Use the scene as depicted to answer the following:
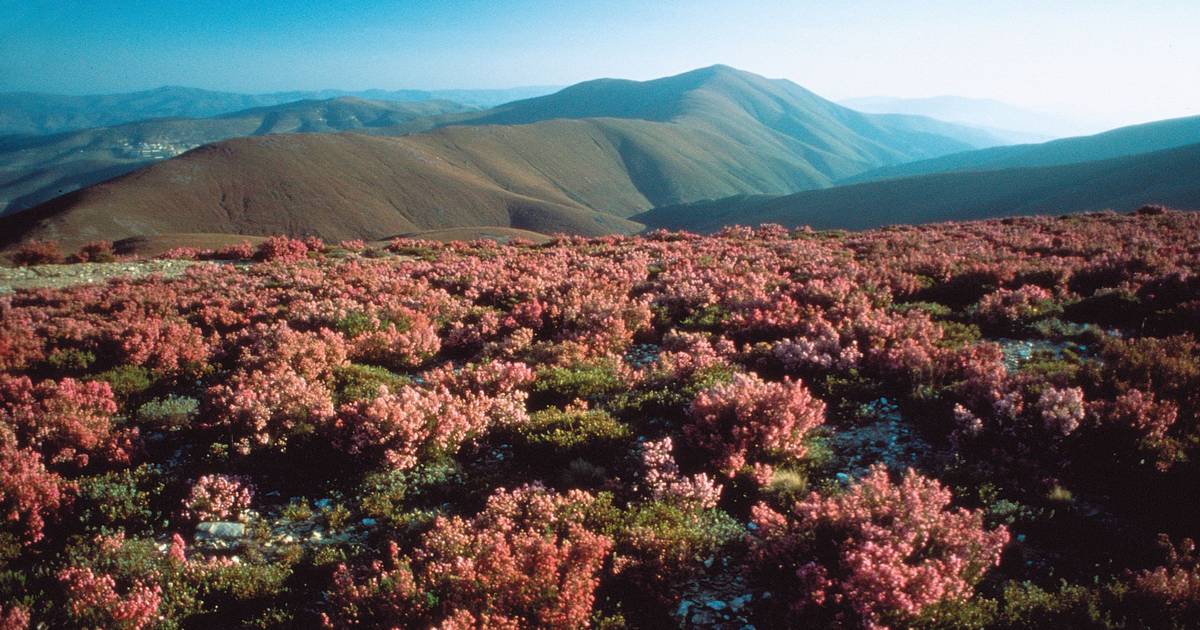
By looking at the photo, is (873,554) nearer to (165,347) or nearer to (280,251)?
(165,347)

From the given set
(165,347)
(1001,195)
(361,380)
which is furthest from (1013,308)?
(1001,195)

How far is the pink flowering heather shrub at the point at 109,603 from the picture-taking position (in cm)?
470

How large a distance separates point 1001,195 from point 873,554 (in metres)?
143

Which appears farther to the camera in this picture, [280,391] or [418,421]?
[280,391]

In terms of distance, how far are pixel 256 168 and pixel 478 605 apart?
20880 centimetres

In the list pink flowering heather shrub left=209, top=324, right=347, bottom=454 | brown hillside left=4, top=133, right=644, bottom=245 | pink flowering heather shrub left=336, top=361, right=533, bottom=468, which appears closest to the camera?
pink flowering heather shrub left=336, top=361, right=533, bottom=468

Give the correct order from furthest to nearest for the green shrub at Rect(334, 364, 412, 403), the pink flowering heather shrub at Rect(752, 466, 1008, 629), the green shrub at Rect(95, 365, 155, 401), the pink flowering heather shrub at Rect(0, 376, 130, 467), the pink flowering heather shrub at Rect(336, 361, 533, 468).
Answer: the green shrub at Rect(95, 365, 155, 401)
the green shrub at Rect(334, 364, 412, 403)
the pink flowering heather shrub at Rect(0, 376, 130, 467)
the pink flowering heather shrub at Rect(336, 361, 533, 468)
the pink flowering heather shrub at Rect(752, 466, 1008, 629)

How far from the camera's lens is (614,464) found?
273 inches

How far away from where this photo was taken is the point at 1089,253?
17.5 metres

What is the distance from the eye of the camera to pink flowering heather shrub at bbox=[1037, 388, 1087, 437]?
6371mm

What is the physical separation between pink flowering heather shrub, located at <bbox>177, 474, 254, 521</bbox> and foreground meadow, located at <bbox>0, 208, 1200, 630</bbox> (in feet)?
0.10

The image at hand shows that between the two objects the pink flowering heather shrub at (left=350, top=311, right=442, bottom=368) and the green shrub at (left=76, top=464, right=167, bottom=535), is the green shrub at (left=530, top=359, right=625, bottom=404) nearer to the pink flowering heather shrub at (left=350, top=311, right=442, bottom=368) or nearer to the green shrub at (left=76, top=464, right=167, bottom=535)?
the pink flowering heather shrub at (left=350, top=311, right=442, bottom=368)

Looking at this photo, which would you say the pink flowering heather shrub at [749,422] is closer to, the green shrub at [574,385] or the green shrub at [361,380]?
the green shrub at [574,385]

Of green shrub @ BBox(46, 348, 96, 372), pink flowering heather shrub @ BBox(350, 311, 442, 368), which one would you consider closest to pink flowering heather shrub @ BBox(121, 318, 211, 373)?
green shrub @ BBox(46, 348, 96, 372)
